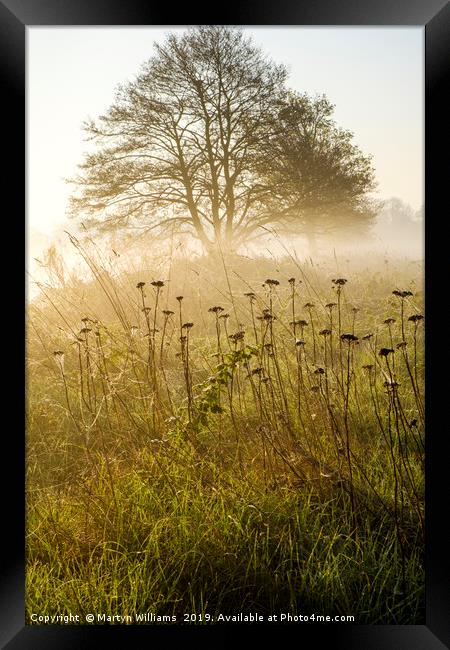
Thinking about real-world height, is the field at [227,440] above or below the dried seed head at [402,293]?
below

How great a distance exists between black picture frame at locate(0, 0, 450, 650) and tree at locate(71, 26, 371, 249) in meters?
0.18

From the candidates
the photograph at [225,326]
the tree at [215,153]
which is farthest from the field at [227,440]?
the tree at [215,153]

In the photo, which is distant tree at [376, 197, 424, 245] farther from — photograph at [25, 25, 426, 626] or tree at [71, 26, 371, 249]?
tree at [71, 26, 371, 249]

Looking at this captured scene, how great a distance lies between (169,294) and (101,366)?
1.25ft

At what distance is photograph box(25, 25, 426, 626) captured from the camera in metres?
1.75

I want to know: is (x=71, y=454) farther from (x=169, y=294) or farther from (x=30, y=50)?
(x=30, y=50)

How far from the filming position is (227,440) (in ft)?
6.37

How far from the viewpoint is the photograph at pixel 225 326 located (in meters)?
1.75

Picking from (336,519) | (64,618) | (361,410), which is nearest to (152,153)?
(361,410)
